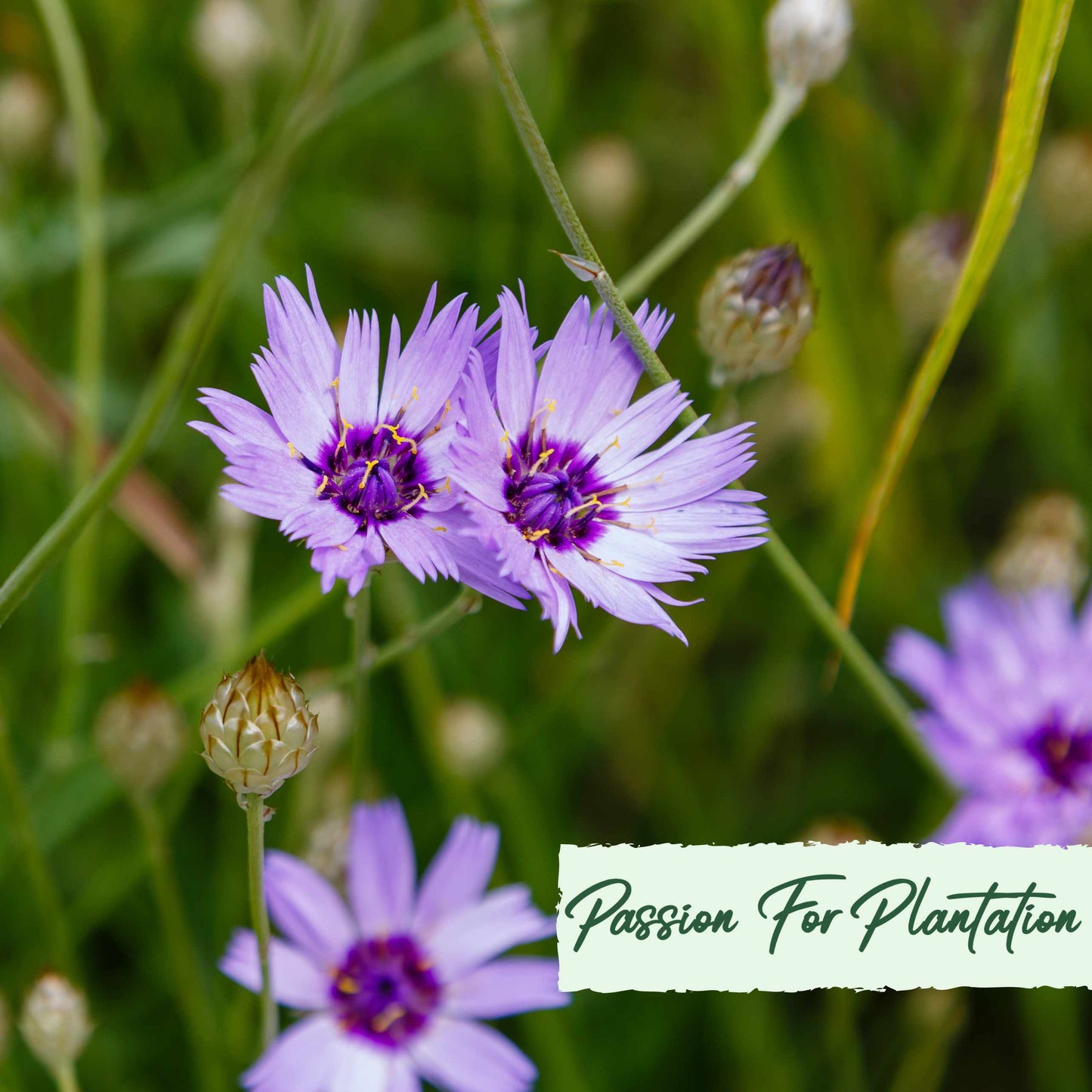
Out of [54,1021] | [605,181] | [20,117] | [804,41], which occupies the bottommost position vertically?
[54,1021]

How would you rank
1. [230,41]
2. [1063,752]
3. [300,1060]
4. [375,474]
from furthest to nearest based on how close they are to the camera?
1. [230,41]
2. [1063,752]
3. [300,1060]
4. [375,474]

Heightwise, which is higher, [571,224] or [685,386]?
[685,386]

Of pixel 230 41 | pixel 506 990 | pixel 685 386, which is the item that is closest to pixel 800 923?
pixel 506 990

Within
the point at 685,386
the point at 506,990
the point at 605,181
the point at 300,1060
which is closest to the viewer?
the point at 300,1060

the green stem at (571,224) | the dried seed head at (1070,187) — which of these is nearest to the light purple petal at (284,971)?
the green stem at (571,224)

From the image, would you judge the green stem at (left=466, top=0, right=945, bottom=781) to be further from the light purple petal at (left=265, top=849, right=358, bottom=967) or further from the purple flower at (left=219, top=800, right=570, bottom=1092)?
the light purple petal at (left=265, top=849, right=358, bottom=967)

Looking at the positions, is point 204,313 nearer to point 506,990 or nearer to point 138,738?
point 138,738

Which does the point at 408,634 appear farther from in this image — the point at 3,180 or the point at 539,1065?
the point at 3,180

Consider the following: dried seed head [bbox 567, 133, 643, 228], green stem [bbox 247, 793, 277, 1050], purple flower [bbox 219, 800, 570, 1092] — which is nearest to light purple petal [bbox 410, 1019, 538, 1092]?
purple flower [bbox 219, 800, 570, 1092]
